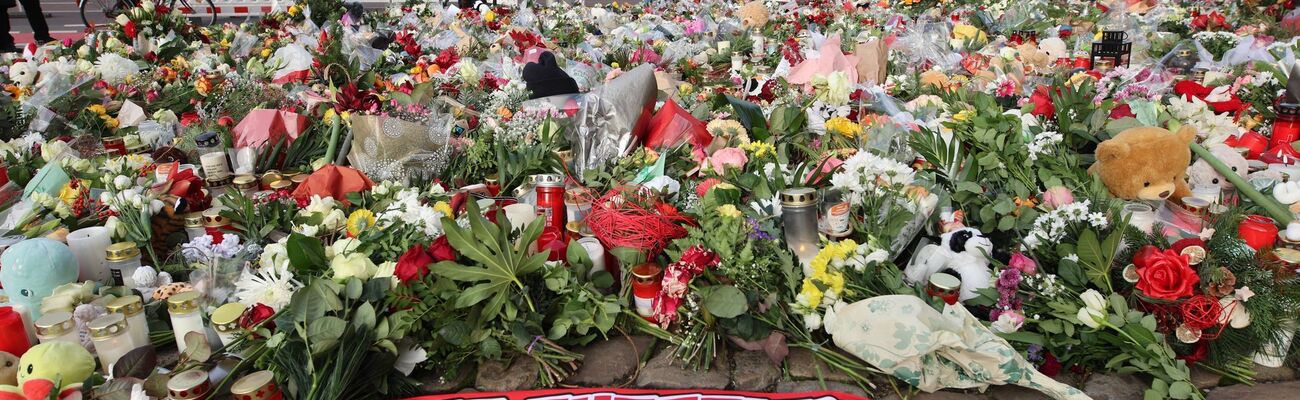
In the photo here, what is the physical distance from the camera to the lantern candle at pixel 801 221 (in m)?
2.41

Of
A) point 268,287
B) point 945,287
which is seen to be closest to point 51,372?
point 268,287

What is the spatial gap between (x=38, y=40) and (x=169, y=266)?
792 cm

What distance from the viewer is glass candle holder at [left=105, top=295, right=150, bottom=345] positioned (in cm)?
219

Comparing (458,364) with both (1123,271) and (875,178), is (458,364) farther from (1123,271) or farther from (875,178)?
(1123,271)

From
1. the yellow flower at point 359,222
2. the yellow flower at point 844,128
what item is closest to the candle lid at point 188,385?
the yellow flower at point 359,222

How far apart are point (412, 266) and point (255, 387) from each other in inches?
20.5

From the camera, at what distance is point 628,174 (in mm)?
3400

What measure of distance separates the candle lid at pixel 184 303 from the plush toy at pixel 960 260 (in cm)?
205

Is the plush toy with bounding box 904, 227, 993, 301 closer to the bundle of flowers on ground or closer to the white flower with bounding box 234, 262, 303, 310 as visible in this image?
the bundle of flowers on ground

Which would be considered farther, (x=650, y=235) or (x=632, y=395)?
(x=650, y=235)

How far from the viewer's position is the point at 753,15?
896 cm

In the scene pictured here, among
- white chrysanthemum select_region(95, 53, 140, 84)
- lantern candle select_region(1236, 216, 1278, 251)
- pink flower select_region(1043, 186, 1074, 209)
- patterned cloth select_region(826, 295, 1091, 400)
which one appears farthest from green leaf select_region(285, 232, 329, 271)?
white chrysanthemum select_region(95, 53, 140, 84)

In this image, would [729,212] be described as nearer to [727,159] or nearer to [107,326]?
[727,159]

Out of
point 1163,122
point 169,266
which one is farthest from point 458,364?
point 1163,122
